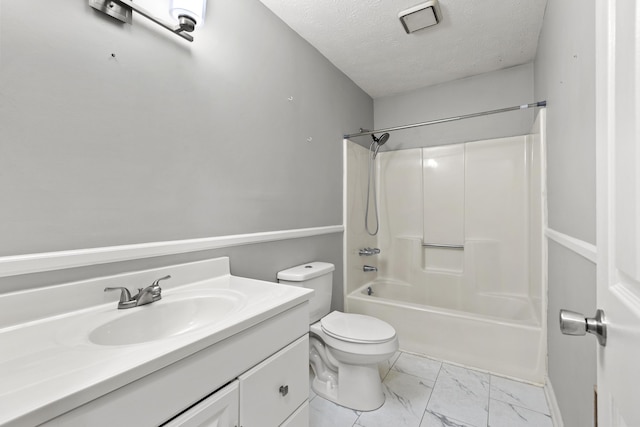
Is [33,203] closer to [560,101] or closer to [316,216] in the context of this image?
[316,216]

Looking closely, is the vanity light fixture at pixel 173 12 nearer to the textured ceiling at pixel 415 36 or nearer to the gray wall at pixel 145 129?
the gray wall at pixel 145 129

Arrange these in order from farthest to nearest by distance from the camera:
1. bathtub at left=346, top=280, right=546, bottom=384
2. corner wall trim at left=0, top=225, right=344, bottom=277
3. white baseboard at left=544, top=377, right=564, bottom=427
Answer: bathtub at left=346, top=280, right=546, bottom=384 → white baseboard at left=544, top=377, right=564, bottom=427 → corner wall trim at left=0, top=225, right=344, bottom=277

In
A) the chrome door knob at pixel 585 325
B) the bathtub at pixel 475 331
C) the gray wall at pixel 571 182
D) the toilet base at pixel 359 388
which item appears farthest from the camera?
the bathtub at pixel 475 331

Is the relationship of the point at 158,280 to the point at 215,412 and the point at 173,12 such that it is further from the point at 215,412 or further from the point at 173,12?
the point at 173,12

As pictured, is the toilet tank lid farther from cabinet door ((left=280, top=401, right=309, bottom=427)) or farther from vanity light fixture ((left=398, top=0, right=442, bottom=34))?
vanity light fixture ((left=398, top=0, right=442, bottom=34))

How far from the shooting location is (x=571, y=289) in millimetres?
1142

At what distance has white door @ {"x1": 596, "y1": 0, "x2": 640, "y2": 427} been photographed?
0.36 metres

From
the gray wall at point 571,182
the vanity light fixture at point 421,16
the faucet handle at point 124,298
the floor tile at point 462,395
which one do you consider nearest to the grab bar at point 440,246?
the gray wall at point 571,182

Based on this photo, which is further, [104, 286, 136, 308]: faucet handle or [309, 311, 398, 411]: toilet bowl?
[309, 311, 398, 411]: toilet bowl

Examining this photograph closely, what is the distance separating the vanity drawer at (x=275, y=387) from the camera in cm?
83

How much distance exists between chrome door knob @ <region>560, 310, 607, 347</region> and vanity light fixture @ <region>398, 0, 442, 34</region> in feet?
5.84

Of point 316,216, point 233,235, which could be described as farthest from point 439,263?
point 233,235

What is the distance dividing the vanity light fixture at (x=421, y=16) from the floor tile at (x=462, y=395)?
228cm

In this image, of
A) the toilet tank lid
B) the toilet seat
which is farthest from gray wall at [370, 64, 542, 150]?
the toilet seat
